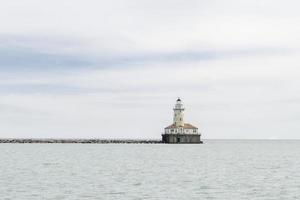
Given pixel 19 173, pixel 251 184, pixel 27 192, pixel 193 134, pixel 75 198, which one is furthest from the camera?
pixel 193 134

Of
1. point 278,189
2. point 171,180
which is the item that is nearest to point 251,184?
point 278,189

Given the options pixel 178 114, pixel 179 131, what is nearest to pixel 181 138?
pixel 179 131

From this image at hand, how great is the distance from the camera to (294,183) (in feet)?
189

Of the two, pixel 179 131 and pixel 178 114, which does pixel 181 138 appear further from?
pixel 178 114

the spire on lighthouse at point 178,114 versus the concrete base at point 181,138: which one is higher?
the spire on lighthouse at point 178,114

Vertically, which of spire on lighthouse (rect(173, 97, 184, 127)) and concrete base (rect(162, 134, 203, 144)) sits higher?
spire on lighthouse (rect(173, 97, 184, 127))

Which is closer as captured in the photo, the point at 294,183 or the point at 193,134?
the point at 294,183

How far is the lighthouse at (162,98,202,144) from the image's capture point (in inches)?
6590

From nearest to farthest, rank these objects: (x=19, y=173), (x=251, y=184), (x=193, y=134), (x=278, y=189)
→ 1. (x=278, y=189)
2. (x=251, y=184)
3. (x=19, y=173)
4. (x=193, y=134)

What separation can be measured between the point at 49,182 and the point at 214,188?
1502cm

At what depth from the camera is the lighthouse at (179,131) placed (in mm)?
167375

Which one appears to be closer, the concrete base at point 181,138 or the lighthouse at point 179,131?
the lighthouse at point 179,131

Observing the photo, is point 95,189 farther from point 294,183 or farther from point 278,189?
point 294,183

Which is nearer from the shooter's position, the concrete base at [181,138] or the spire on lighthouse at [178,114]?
the spire on lighthouse at [178,114]
